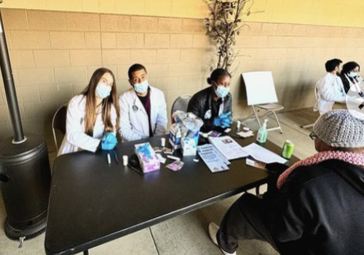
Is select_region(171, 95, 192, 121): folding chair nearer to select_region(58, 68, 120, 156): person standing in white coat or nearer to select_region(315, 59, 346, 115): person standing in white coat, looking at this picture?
select_region(58, 68, 120, 156): person standing in white coat

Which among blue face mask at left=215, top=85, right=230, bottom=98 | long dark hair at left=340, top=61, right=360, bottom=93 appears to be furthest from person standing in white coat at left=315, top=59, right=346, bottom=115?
blue face mask at left=215, top=85, right=230, bottom=98

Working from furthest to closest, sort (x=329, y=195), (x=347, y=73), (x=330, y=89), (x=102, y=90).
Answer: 1. (x=347, y=73)
2. (x=330, y=89)
3. (x=102, y=90)
4. (x=329, y=195)

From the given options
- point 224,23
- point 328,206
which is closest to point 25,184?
point 328,206

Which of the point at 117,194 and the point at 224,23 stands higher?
the point at 224,23

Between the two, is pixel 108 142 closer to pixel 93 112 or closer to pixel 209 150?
pixel 93 112

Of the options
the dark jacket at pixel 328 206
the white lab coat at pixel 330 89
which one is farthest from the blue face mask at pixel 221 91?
the white lab coat at pixel 330 89

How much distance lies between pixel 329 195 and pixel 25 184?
1.71m

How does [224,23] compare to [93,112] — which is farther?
[224,23]

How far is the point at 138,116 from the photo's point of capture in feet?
6.73

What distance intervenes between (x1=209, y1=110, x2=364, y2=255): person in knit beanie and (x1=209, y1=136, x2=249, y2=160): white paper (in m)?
0.46

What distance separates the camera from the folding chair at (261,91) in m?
3.52

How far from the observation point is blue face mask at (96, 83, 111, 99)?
1669 millimetres

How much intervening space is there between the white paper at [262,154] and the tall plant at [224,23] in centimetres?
187

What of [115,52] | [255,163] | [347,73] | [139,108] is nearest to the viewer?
[255,163]
